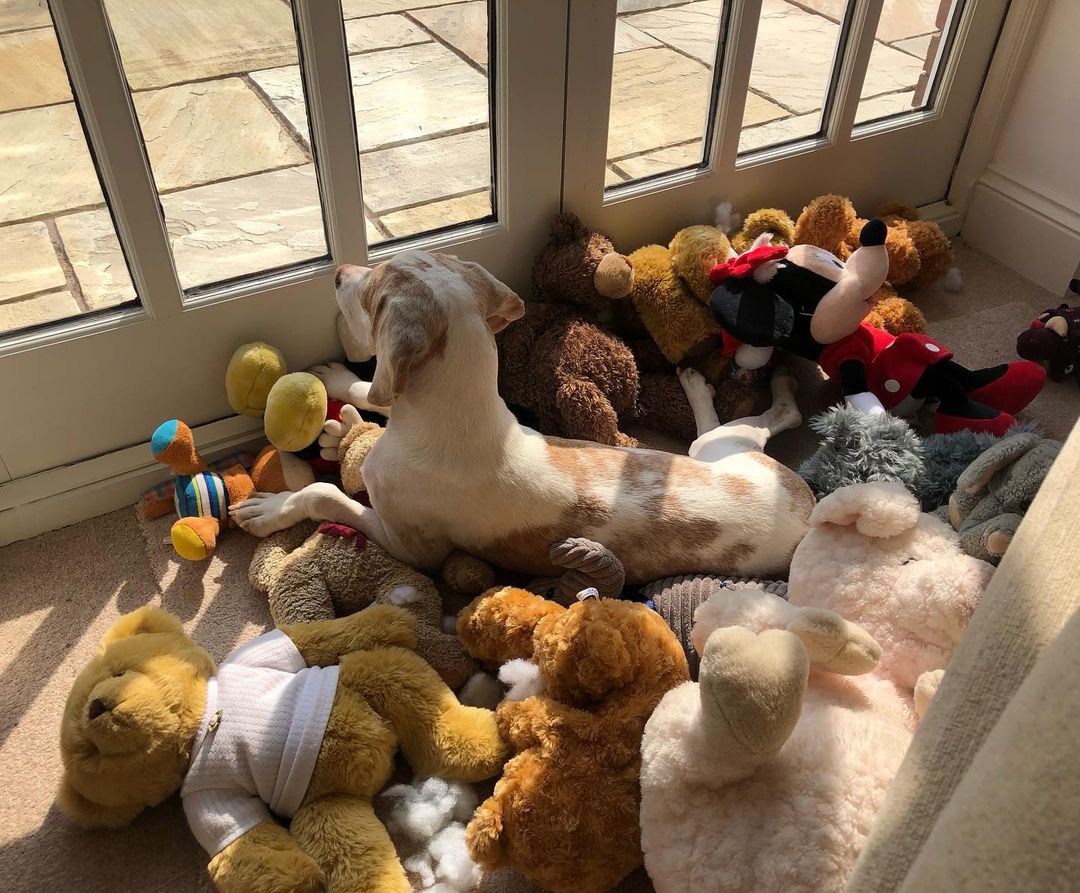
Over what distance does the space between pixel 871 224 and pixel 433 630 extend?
1240 millimetres

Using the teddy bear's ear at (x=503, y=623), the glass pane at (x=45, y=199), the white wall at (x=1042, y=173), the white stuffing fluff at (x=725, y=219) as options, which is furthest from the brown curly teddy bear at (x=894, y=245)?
the glass pane at (x=45, y=199)

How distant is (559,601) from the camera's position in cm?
169

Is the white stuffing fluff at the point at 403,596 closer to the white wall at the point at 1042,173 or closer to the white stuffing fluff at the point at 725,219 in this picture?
the white stuffing fluff at the point at 725,219

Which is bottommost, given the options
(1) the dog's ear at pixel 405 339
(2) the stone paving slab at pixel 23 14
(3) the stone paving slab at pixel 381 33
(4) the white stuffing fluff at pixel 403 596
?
(4) the white stuffing fluff at pixel 403 596

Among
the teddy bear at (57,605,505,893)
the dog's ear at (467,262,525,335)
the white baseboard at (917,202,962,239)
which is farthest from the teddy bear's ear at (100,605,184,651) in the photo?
the white baseboard at (917,202,962,239)

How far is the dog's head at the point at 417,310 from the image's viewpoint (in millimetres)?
1564

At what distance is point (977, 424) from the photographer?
2.00 metres

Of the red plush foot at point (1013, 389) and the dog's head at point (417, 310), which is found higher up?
the dog's head at point (417, 310)

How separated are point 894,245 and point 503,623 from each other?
155 centimetres

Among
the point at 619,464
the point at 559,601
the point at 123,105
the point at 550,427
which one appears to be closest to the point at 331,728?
the point at 559,601

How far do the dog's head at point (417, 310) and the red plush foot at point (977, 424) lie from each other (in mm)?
981

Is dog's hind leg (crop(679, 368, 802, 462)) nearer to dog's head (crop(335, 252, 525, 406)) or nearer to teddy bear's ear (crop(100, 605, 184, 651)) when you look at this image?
dog's head (crop(335, 252, 525, 406))

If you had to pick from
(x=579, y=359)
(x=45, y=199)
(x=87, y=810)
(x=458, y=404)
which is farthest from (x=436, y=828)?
(x=45, y=199)

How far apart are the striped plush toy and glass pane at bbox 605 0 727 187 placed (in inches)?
45.3
